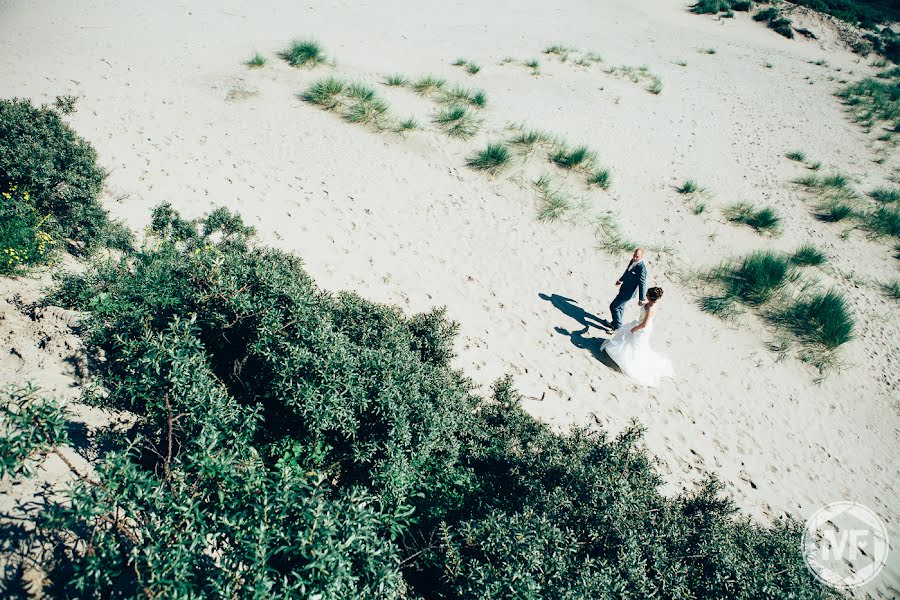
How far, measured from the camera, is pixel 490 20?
20.0 m

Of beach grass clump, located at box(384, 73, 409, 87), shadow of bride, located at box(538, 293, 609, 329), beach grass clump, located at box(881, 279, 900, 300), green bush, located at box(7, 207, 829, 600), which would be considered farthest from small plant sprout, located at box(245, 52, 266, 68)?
beach grass clump, located at box(881, 279, 900, 300)

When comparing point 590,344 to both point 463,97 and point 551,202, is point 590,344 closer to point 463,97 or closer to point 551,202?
point 551,202

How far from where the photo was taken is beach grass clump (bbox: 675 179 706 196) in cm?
1148

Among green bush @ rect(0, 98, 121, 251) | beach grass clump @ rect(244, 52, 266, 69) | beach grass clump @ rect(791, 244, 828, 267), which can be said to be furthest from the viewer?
beach grass clump @ rect(244, 52, 266, 69)

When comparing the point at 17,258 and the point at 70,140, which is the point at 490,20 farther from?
the point at 17,258

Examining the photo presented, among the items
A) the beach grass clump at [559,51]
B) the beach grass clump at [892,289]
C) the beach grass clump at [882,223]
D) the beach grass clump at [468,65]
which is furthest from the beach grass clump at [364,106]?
the beach grass clump at [882,223]

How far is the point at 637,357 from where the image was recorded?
22.7ft

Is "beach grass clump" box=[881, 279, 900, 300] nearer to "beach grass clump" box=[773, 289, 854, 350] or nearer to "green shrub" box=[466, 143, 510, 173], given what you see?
"beach grass clump" box=[773, 289, 854, 350]

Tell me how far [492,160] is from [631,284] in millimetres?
4880

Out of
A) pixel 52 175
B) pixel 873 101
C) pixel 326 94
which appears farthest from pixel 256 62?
pixel 873 101

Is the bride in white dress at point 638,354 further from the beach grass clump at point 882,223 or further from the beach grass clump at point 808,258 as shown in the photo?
the beach grass clump at point 882,223

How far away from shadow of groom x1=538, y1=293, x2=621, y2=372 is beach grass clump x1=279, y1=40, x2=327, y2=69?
31.9 ft

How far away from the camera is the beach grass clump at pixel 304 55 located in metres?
12.4

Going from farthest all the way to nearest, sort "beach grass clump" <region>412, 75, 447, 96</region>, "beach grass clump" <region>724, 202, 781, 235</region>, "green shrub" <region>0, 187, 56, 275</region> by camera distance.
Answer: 1. "beach grass clump" <region>412, 75, 447, 96</region>
2. "beach grass clump" <region>724, 202, 781, 235</region>
3. "green shrub" <region>0, 187, 56, 275</region>
